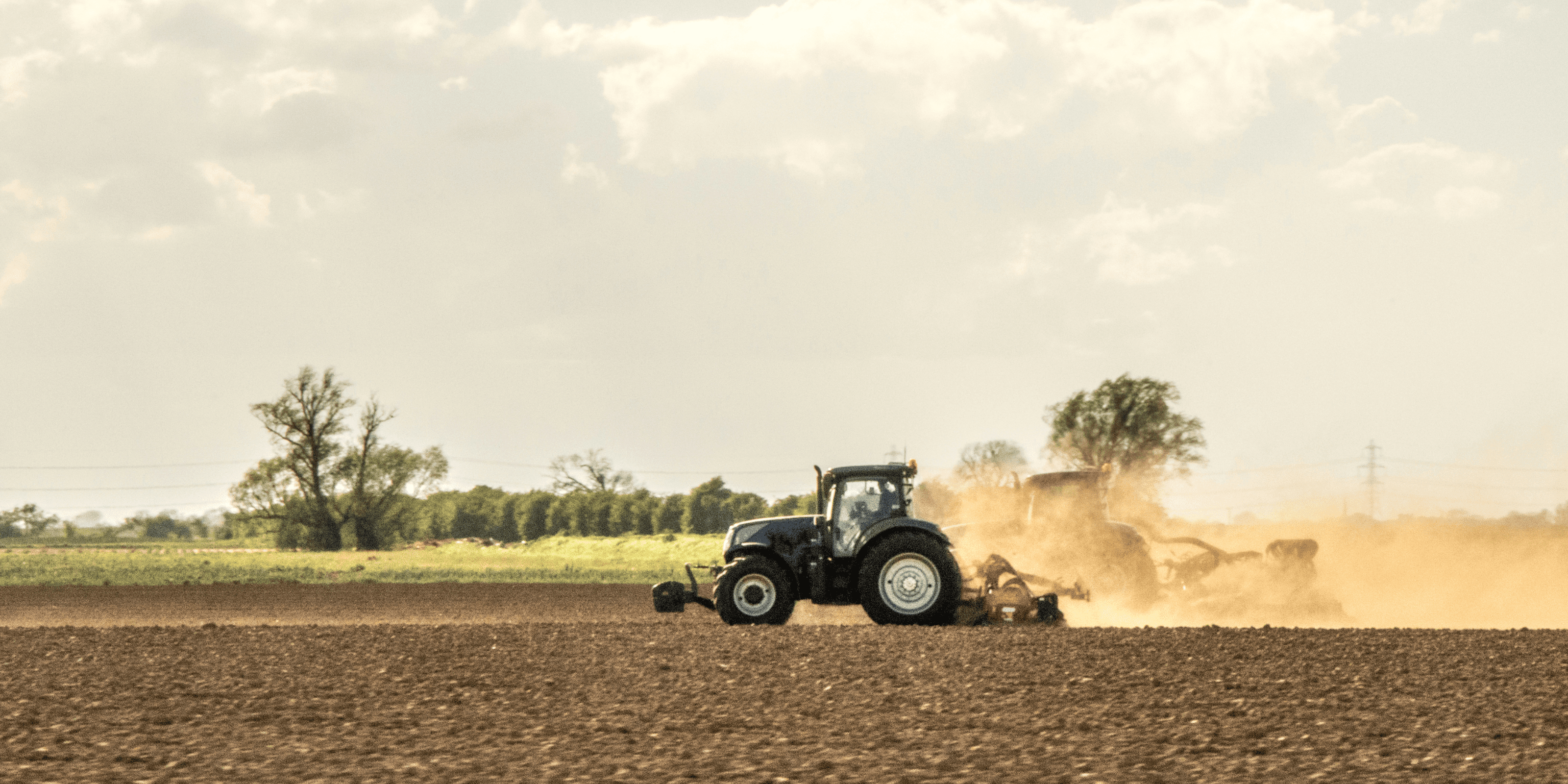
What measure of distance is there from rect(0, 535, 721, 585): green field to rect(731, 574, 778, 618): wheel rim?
20249 millimetres

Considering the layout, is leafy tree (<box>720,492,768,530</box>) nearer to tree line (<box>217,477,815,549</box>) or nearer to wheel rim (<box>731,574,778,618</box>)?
tree line (<box>217,477,815,549</box>)

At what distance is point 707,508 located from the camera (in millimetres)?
78812

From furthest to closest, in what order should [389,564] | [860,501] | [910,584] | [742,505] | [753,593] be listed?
[742,505], [389,564], [753,593], [860,501], [910,584]

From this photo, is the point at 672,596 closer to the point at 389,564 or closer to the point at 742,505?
the point at 389,564

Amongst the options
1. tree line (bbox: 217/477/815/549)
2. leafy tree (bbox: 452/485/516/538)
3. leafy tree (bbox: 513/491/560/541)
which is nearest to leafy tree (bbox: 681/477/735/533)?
tree line (bbox: 217/477/815/549)

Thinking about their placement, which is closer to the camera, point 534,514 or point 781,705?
point 781,705

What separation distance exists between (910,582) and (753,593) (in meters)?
2.41

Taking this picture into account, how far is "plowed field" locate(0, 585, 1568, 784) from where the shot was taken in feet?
27.2

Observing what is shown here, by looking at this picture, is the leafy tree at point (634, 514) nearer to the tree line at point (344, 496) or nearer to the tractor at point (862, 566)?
the tree line at point (344, 496)

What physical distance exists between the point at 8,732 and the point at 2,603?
76.7 feet

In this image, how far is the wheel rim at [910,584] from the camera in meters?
16.9

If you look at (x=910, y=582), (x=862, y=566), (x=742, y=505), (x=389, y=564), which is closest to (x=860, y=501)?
(x=862, y=566)

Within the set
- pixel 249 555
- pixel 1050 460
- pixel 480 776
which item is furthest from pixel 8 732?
pixel 1050 460

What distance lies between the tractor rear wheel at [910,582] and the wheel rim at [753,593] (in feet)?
5.21
